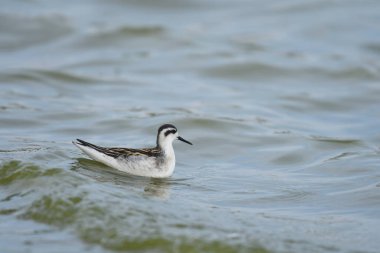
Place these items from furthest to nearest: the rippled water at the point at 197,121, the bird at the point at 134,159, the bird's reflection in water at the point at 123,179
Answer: the bird at the point at 134,159
the bird's reflection in water at the point at 123,179
the rippled water at the point at 197,121

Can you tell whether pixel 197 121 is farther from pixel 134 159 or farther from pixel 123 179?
pixel 123 179

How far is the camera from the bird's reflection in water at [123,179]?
13.1 metres

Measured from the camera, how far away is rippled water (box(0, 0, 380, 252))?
36.2 ft

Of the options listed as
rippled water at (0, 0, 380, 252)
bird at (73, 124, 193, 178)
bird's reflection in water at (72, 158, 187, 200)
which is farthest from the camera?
bird at (73, 124, 193, 178)

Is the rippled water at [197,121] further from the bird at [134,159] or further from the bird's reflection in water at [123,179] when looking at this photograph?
the bird at [134,159]

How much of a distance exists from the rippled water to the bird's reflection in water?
59 mm

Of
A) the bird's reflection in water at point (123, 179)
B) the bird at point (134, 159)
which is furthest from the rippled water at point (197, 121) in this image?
the bird at point (134, 159)

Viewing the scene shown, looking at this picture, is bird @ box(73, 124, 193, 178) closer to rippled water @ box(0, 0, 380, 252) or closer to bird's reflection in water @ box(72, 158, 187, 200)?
bird's reflection in water @ box(72, 158, 187, 200)

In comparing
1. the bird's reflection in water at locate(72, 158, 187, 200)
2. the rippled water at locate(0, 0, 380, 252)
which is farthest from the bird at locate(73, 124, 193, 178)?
the rippled water at locate(0, 0, 380, 252)

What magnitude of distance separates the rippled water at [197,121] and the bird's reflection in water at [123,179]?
2.3 inches

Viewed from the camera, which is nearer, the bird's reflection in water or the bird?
the bird's reflection in water

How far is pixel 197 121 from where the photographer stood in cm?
1853

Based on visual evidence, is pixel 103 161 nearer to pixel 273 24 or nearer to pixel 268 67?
pixel 268 67

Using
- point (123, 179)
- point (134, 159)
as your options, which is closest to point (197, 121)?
point (134, 159)
